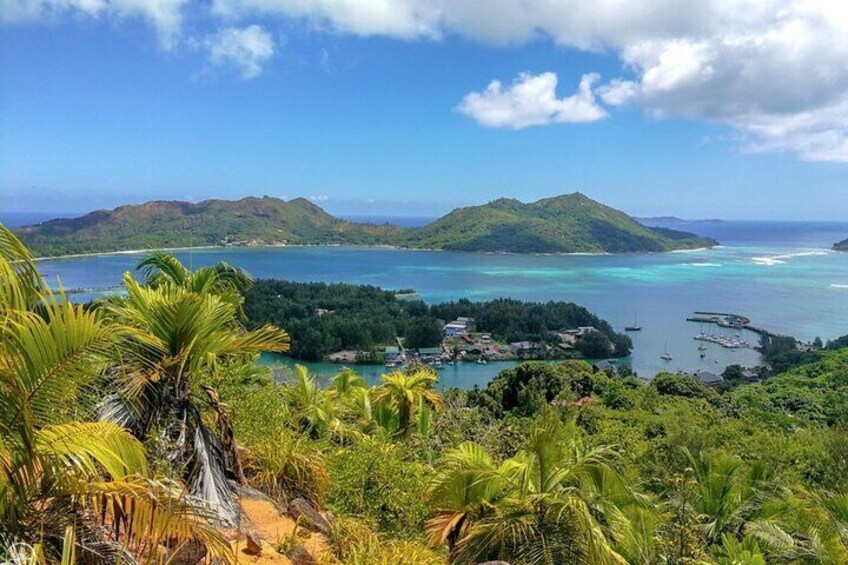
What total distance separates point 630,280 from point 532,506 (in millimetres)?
89222

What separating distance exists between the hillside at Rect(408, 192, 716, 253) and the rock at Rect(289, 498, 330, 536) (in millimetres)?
125306

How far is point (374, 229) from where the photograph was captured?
163 meters

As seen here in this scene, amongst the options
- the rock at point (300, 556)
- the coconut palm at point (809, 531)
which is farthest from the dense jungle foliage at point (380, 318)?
the rock at point (300, 556)

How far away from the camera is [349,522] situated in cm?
424

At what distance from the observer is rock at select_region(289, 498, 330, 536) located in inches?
167

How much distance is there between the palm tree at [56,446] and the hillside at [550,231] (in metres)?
128

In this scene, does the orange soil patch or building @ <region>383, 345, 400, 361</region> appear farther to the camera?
building @ <region>383, 345, 400, 361</region>

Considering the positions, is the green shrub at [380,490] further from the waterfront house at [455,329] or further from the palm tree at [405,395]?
the waterfront house at [455,329]

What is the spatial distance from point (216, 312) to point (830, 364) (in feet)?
122

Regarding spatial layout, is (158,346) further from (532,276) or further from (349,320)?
(532,276)

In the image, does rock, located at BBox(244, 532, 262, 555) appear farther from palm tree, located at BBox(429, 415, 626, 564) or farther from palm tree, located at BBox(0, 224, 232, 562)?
palm tree, located at BBox(0, 224, 232, 562)

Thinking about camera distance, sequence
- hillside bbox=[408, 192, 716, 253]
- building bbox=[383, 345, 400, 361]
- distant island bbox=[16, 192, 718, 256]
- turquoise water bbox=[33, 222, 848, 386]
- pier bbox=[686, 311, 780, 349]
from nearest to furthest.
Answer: building bbox=[383, 345, 400, 361] → pier bbox=[686, 311, 780, 349] → turquoise water bbox=[33, 222, 848, 386] → distant island bbox=[16, 192, 718, 256] → hillside bbox=[408, 192, 716, 253]

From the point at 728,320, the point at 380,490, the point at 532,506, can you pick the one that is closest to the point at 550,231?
the point at 728,320

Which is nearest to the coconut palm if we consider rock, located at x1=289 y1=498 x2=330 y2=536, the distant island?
rock, located at x1=289 y1=498 x2=330 y2=536
